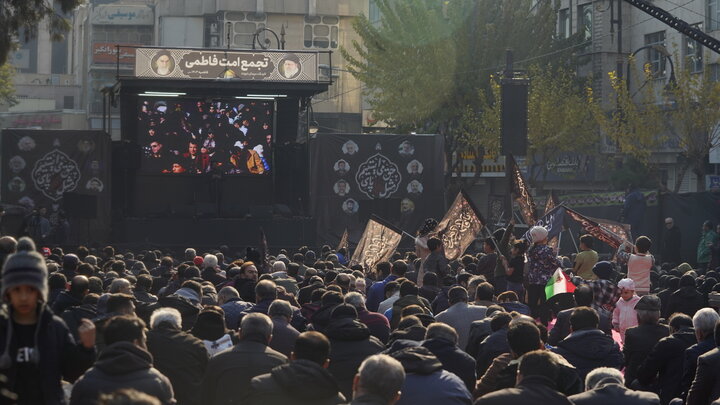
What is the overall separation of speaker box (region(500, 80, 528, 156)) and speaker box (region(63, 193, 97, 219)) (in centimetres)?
1301

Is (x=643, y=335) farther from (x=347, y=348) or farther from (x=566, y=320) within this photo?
(x=347, y=348)

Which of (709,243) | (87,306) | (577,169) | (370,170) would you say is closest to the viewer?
(87,306)

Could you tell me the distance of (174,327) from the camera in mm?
8664

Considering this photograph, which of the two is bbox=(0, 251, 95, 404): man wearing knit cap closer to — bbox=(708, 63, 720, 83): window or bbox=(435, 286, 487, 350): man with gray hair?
bbox=(435, 286, 487, 350): man with gray hair

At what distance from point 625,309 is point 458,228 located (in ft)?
19.7

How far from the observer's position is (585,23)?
169ft

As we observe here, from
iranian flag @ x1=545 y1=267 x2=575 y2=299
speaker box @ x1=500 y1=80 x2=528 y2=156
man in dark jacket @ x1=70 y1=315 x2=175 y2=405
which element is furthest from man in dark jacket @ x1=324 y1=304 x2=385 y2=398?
speaker box @ x1=500 y1=80 x2=528 y2=156

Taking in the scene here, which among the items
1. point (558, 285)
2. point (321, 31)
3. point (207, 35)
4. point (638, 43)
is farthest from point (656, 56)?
point (558, 285)

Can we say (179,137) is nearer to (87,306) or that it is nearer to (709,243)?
(709,243)

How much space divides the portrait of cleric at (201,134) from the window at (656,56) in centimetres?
1824

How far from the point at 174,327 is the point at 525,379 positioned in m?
2.91

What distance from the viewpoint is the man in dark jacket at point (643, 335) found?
34.3ft

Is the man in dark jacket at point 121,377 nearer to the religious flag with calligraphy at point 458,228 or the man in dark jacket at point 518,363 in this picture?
the man in dark jacket at point 518,363

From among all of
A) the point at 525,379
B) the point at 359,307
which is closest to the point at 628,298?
the point at 359,307
